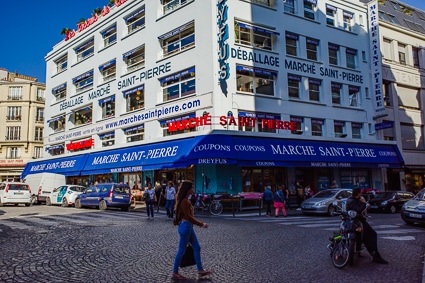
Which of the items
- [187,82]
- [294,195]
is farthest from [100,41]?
[294,195]

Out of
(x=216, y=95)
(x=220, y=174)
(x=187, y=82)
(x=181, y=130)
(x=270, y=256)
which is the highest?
(x=187, y=82)

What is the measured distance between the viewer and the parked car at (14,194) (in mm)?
23766

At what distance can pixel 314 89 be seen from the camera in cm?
2741

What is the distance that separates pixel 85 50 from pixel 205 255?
106ft

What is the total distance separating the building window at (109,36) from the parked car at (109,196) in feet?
50.2

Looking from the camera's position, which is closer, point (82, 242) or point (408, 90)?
point (82, 242)

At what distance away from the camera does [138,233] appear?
11320 mm

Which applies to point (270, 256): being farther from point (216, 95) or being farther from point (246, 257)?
point (216, 95)

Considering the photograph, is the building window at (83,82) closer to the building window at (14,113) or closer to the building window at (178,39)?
the building window at (178,39)

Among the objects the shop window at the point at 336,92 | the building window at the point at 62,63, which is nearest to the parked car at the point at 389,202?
the shop window at the point at 336,92

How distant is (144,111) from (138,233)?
655 inches

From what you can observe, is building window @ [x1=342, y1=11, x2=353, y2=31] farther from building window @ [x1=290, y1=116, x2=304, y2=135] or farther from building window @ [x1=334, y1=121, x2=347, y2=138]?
building window @ [x1=290, y1=116, x2=304, y2=135]

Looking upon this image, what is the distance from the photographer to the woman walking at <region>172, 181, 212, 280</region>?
596cm

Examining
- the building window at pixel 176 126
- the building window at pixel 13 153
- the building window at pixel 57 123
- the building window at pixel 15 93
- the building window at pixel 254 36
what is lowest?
the building window at pixel 176 126
